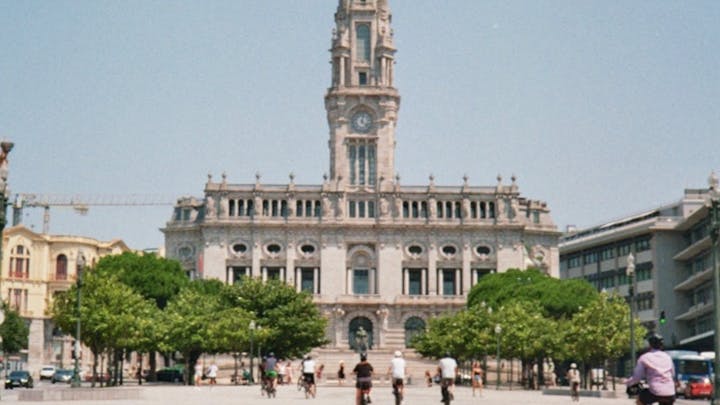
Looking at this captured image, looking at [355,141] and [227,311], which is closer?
[227,311]

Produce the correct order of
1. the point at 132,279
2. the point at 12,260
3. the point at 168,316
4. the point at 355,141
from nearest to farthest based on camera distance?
1. the point at 168,316
2. the point at 132,279
3. the point at 12,260
4. the point at 355,141

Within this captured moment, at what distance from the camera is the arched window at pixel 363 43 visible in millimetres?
142875

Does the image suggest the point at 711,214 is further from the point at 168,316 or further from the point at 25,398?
the point at 168,316

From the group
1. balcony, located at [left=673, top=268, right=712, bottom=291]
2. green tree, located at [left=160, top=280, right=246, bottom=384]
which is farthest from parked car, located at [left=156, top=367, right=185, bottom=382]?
balcony, located at [left=673, top=268, right=712, bottom=291]

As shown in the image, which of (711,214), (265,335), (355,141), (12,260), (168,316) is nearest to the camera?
(711,214)

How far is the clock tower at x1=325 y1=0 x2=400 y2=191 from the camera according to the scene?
139 metres

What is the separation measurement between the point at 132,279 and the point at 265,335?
19.1m

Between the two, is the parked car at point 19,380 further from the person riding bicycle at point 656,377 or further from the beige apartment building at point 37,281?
the person riding bicycle at point 656,377

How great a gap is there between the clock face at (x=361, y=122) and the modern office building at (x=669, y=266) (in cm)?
3229

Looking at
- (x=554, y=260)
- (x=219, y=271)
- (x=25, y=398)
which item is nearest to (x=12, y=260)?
(x=219, y=271)

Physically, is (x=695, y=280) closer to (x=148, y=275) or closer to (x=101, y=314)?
(x=148, y=275)

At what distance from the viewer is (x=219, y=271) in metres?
135

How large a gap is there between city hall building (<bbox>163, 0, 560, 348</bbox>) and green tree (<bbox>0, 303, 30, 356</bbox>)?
2468 centimetres

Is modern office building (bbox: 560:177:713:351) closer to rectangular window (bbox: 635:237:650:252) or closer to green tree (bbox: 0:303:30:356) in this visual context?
rectangular window (bbox: 635:237:650:252)
